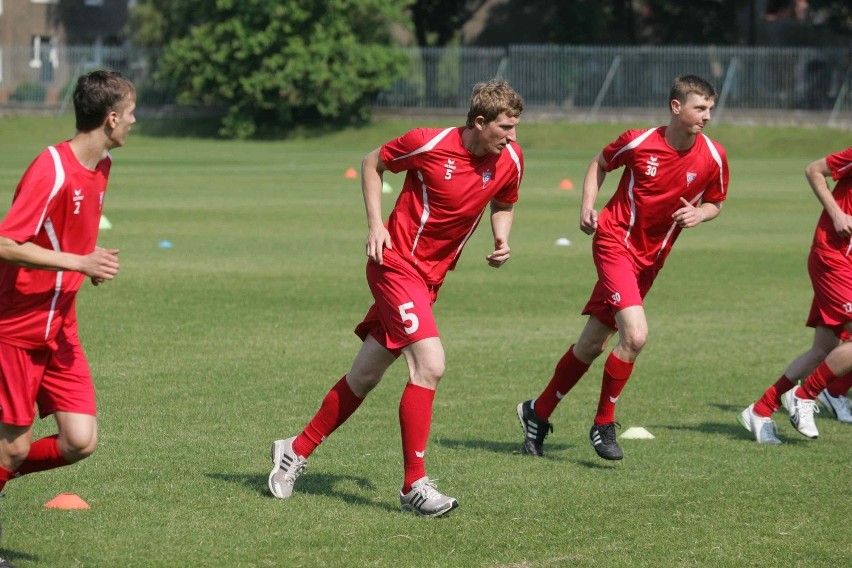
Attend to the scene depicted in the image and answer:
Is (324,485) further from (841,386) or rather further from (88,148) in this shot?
(841,386)

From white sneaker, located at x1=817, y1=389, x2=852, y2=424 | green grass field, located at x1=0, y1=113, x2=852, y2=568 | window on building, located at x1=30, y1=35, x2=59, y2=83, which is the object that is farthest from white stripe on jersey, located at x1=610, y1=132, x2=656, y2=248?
window on building, located at x1=30, y1=35, x2=59, y2=83

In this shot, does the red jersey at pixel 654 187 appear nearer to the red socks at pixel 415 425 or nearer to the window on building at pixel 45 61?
the red socks at pixel 415 425

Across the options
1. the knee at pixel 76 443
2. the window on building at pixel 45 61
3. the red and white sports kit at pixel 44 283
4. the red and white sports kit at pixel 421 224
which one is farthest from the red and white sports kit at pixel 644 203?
the window on building at pixel 45 61

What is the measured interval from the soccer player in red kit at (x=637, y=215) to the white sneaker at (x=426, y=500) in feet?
5.48

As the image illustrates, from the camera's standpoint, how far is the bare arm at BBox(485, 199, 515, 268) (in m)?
7.20

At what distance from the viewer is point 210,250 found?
18.3 meters

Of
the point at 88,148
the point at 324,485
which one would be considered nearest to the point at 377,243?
the point at 324,485

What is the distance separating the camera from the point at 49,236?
5.55 metres

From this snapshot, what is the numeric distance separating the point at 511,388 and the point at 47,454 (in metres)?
4.81

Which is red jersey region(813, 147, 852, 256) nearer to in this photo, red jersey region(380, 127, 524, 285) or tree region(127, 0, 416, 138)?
red jersey region(380, 127, 524, 285)

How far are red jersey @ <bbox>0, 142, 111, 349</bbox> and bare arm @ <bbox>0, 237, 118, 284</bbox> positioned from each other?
105 millimetres

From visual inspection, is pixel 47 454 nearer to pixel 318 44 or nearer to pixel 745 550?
pixel 745 550

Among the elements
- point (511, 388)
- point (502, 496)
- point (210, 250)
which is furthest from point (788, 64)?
point (502, 496)

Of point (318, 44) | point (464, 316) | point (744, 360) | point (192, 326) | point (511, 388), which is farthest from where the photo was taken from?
point (318, 44)
